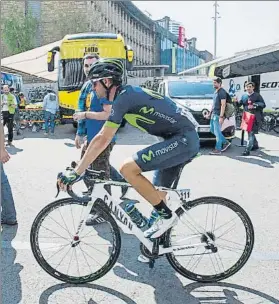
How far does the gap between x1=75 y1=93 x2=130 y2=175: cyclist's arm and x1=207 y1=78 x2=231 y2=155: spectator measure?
22.7 ft

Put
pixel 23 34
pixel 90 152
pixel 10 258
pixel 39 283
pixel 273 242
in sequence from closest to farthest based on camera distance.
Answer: pixel 90 152 → pixel 39 283 → pixel 10 258 → pixel 273 242 → pixel 23 34

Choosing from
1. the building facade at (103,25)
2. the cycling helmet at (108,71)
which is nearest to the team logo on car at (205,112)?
the building facade at (103,25)

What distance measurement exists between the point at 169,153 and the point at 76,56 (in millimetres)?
12255

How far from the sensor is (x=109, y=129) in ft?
10.3

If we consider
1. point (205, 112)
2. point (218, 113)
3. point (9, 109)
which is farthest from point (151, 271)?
point (9, 109)

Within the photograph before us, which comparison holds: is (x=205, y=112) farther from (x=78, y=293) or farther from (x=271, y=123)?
(x=78, y=293)

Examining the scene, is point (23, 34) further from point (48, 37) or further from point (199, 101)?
point (199, 101)

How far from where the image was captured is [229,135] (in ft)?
35.8

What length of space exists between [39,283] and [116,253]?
0.64 meters

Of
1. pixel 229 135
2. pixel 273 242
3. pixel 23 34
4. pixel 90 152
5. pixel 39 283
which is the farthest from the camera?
pixel 23 34

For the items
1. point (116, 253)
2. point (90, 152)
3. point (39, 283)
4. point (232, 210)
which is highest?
point (90, 152)

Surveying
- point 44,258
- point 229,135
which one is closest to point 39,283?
point 44,258

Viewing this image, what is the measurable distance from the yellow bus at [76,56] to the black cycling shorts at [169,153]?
11426 millimetres

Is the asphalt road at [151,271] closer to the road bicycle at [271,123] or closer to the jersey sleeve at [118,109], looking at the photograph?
the jersey sleeve at [118,109]
